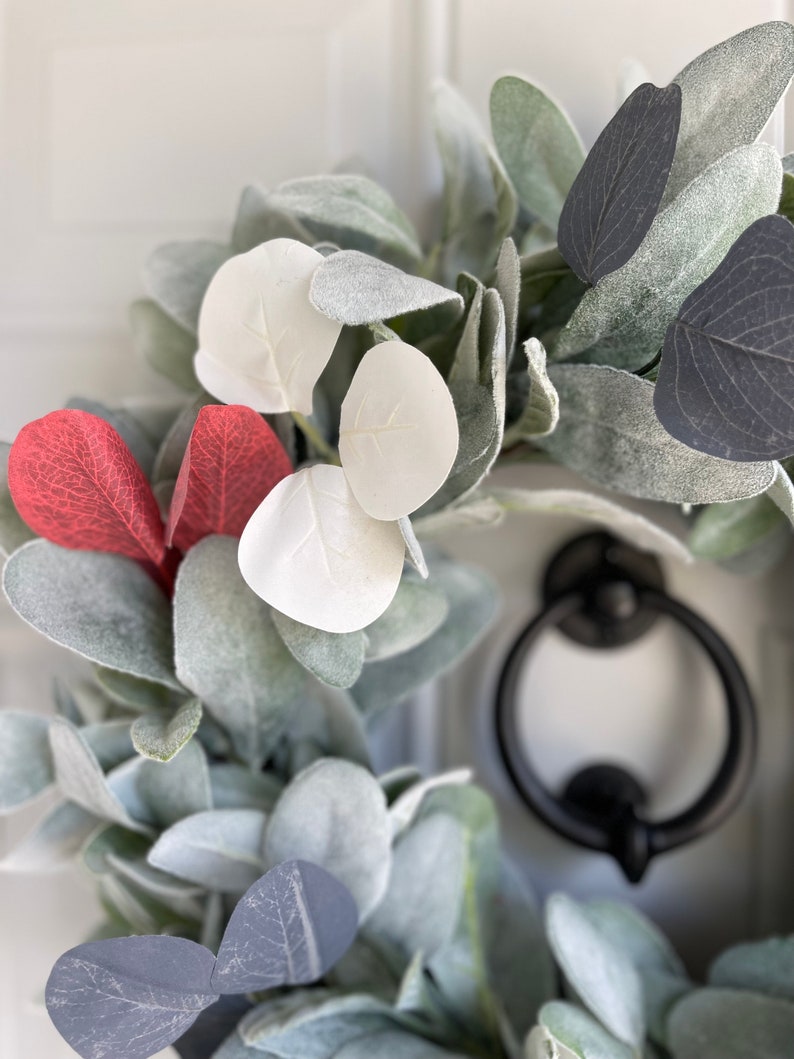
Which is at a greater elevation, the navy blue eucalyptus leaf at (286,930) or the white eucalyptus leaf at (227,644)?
the white eucalyptus leaf at (227,644)

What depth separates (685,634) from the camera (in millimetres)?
457

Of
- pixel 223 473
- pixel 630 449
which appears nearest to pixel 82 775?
pixel 223 473

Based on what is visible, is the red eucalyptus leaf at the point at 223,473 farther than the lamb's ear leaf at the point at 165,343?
No

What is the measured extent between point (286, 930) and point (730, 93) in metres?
0.33

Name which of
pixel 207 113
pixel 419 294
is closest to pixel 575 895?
pixel 419 294

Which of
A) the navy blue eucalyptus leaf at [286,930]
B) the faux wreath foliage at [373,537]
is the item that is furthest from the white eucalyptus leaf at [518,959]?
the navy blue eucalyptus leaf at [286,930]

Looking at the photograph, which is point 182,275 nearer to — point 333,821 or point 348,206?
point 348,206

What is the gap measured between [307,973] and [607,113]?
43 cm

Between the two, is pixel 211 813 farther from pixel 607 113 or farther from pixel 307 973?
pixel 607 113

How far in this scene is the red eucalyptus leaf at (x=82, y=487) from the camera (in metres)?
0.27

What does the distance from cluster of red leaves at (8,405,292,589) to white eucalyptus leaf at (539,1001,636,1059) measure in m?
0.22

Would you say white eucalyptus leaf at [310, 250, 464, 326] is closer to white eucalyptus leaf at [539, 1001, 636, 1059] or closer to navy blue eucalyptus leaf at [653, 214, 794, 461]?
navy blue eucalyptus leaf at [653, 214, 794, 461]

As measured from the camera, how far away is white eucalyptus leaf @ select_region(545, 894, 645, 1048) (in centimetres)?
33

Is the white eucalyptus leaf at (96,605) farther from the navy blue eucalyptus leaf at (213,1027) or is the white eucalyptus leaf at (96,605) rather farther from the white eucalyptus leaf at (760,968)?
the white eucalyptus leaf at (760,968)
